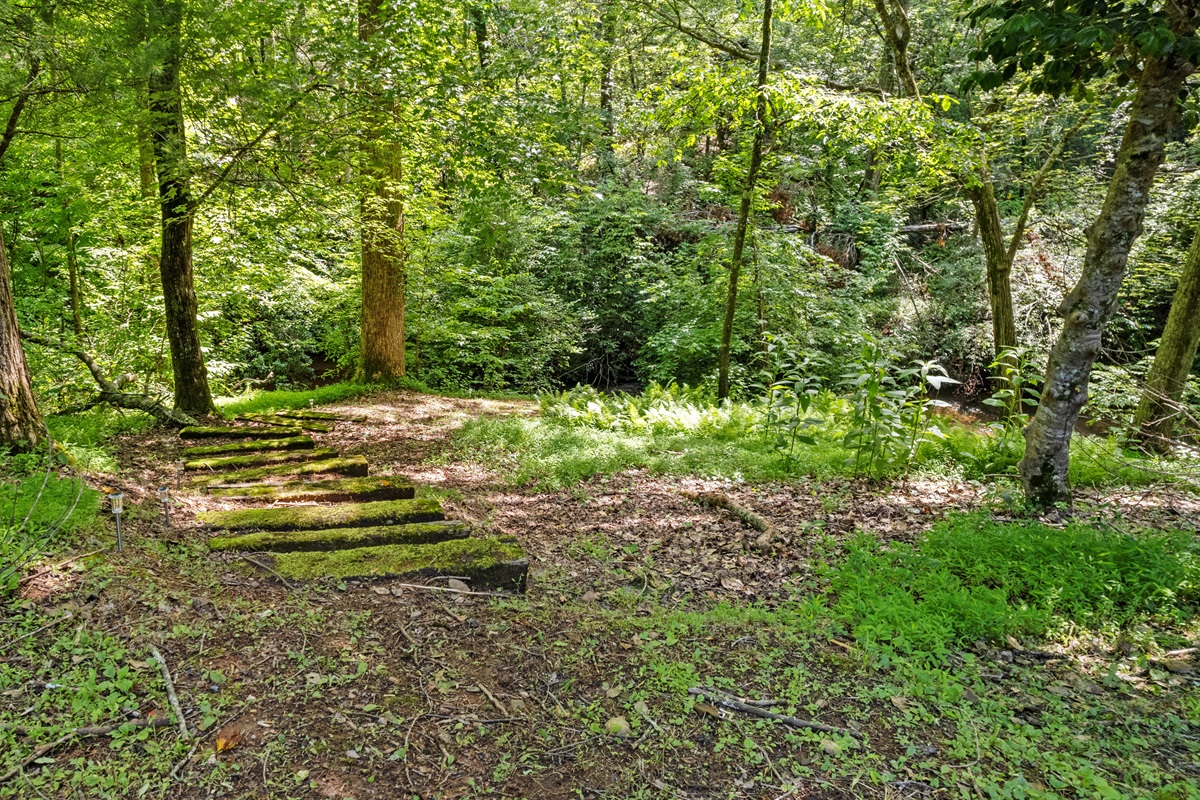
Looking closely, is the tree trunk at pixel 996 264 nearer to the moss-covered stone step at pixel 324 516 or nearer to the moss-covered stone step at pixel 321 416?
the moss-covered stone step at pixel 324 516

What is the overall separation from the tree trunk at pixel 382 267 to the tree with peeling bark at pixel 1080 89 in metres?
6.81

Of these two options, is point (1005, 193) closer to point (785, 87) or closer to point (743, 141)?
point (743, 141)

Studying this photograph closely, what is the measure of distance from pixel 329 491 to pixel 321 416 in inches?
139

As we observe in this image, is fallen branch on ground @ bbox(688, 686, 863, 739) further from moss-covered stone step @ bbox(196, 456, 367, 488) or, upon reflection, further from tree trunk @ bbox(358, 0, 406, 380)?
tree trunk @ bbox(358, 0, 406, 380)

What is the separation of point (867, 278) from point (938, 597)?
13914mm

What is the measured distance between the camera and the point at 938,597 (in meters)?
3.48

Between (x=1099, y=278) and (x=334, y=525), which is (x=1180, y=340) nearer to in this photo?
(x=1099, y=278)

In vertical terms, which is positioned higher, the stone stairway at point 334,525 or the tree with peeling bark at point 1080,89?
the tree with peeling bark at point 1080,89

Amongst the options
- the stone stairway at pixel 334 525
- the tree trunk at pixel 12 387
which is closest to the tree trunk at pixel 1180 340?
the stone stairway at pixel 334 525

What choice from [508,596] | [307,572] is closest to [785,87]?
[508,596]

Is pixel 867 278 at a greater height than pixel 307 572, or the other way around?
pixel 867 278

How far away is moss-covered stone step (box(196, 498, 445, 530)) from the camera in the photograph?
3.98 metres

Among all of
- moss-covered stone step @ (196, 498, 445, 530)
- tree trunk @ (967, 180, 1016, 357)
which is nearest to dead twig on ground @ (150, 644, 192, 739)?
moss-covered stone step @ (196, 498, 445, 530)

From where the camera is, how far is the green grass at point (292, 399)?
8695mm
